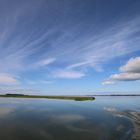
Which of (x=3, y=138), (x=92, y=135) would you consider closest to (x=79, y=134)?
(x=92, y=135)

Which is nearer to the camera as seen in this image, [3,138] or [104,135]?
[3,138]

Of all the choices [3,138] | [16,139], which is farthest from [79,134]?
[3,138]

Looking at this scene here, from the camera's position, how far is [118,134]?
2062cm

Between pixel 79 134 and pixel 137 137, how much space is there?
6.55 meters

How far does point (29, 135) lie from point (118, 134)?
10.4 meters

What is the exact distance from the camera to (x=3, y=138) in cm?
1792

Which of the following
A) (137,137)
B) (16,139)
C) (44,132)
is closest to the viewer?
(16,139)

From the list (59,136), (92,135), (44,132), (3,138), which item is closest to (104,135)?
(92,135)

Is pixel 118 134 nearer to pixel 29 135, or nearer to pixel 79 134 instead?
pixel 79 134

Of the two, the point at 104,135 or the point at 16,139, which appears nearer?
the point at 16,139

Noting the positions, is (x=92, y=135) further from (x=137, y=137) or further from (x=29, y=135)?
(x=29, y=135)

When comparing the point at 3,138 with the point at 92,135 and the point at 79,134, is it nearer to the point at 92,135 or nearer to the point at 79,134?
the point at 79,134

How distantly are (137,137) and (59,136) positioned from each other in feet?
28.7

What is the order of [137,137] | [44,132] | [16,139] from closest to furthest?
[16,139] < [137,137] < [44,132]
